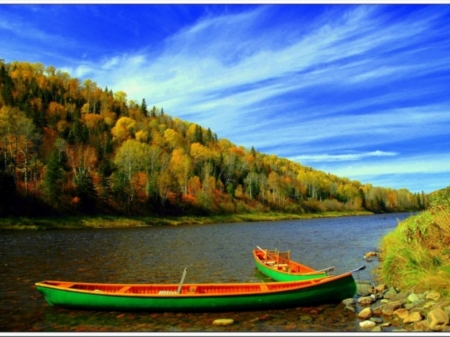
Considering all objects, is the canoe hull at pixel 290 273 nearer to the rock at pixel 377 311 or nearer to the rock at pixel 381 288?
the rock at pixel 381 288

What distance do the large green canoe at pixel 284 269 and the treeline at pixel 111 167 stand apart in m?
55.4

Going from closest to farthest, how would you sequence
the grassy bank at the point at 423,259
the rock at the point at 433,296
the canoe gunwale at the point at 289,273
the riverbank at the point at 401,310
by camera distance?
the riverbank at the point at 401,310 < the rock at the point at 433,296 < the grassy bank at the point at 423,259 < the canoe gunwale at the point at 289,273

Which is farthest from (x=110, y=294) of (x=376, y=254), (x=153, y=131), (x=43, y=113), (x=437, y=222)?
(x=153, y=131)

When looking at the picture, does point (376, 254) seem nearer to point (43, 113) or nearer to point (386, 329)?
point (386, 329)

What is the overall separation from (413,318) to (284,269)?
10687 millimetres

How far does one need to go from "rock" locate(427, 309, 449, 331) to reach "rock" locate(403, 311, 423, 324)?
536 millimetres

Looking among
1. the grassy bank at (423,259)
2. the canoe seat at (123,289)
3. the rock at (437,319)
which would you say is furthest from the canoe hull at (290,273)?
the canoe seat at (123,289)

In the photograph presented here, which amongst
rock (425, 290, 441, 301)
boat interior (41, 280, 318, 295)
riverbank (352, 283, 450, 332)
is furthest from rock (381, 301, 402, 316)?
boat interior (41, 280, 318, 295)

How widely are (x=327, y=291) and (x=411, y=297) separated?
3.22 meters

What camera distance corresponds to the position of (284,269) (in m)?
23.2

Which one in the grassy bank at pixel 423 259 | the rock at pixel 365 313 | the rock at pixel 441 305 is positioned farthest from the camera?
the grassy bank at pixel 423 259

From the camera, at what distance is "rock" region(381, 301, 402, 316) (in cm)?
1412

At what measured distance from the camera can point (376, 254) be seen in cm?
3083

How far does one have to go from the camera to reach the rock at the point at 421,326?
39.7ft
